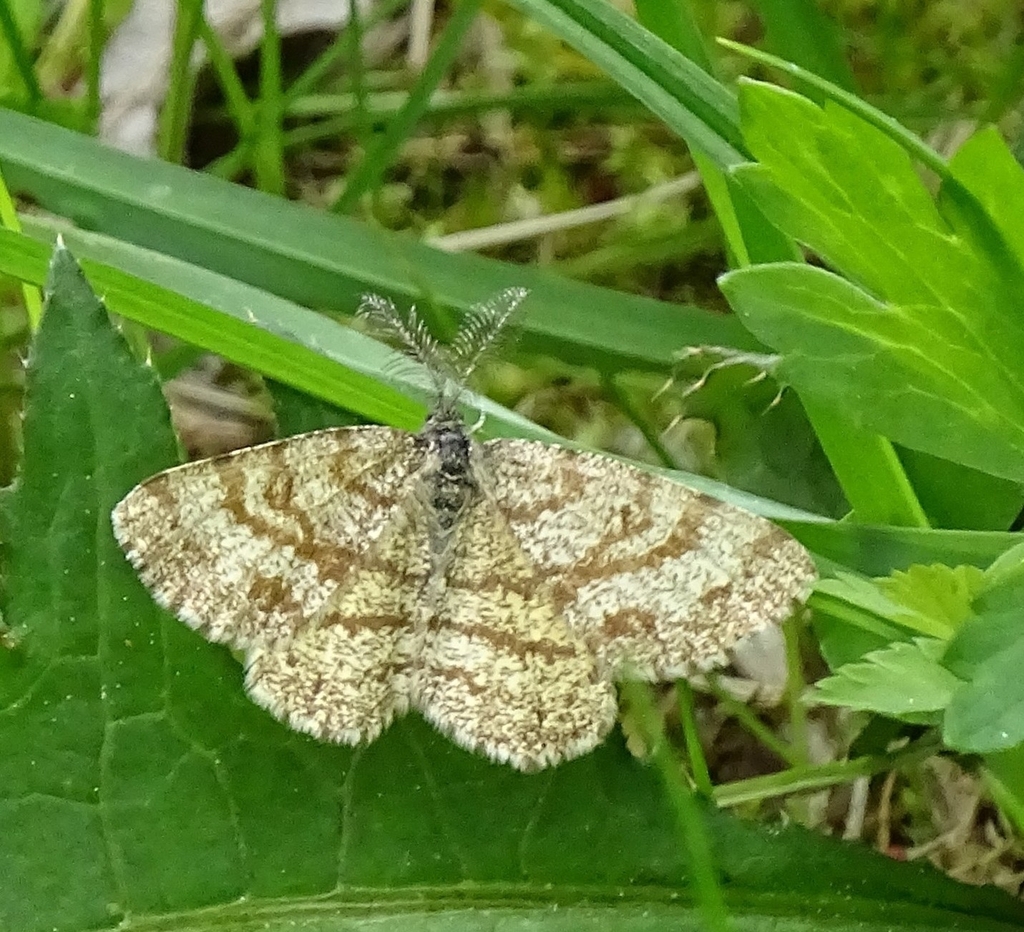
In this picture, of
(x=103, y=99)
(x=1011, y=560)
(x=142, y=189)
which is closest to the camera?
(x=1011, y=560)

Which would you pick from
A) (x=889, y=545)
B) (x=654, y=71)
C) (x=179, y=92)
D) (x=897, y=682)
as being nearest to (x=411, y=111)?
(x=179, y=92)

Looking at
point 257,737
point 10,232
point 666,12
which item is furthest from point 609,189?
point 257,737

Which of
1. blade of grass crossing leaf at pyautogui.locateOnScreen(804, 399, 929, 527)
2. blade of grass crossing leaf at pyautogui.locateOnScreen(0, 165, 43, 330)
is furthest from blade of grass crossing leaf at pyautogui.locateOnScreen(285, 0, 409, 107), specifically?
blade of grass crossing leaf at pyautogui.locateOnScreen(804, 399, 929, 527)

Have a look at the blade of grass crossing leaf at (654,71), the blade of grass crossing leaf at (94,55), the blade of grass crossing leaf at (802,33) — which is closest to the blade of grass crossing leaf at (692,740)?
the blade of grass crossing leaf at (654,71)

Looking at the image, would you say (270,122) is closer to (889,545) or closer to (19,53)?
(19,53)

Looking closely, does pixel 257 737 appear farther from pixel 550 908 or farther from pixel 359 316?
pixel 359 316

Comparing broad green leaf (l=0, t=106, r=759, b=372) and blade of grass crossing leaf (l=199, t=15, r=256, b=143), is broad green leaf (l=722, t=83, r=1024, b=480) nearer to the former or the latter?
broad green leaf (l=0, t=106, r=759, b=372)

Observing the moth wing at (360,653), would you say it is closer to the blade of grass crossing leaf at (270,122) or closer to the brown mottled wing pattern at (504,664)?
the brown mottled wing pattern at (504,664)
